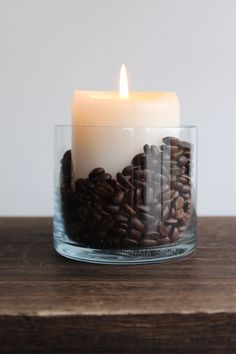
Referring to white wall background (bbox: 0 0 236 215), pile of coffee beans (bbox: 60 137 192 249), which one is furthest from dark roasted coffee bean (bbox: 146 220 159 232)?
white wall background (bbox: 0 0 236 215)

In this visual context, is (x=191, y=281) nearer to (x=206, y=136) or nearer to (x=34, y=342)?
(x=34, y=342)

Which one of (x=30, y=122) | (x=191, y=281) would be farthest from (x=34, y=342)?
(x=30, y=122)

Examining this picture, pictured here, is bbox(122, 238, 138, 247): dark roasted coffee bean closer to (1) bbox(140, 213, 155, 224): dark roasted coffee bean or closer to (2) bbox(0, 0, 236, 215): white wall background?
(1) bbox(140, 213, 155, 224): dark roasted coffee bean

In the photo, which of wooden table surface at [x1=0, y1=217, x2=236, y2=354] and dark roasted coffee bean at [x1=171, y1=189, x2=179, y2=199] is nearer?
wooden table surface at [x1=0, y1=217, x2=236, y2=354]

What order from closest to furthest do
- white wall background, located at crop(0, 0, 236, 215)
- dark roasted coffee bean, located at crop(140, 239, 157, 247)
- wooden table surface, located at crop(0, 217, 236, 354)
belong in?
1. wooden table surface, located at crop(0, 217, 236, 354)
2. dark roasted coffee bean, located at crop(140, 239, 157, 247)
3. white wall background, located at crop(0, 0, 236, 215)

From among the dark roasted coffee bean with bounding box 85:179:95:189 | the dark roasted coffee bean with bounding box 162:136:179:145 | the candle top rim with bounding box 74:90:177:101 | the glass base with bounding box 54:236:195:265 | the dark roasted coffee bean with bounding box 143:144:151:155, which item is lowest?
the glass base with bounding box 54:236:195:265

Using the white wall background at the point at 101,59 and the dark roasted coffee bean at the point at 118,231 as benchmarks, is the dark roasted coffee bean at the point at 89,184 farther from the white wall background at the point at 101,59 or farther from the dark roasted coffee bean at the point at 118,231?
the white wall background at the point at 101,59

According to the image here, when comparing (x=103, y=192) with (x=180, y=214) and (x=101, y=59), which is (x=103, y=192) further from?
(x=101, y=59)
